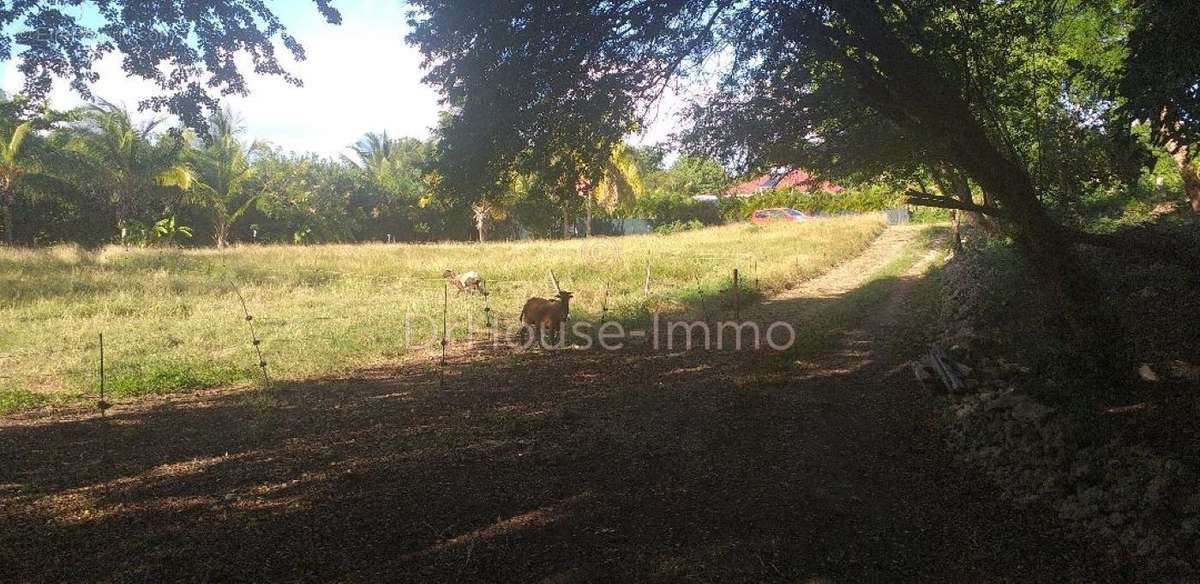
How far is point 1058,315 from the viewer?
319 inches

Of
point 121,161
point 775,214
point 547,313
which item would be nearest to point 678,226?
point 775,214

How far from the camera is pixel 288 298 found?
1572 centimetres

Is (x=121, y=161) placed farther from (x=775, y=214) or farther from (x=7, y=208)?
(x=775, y=214)

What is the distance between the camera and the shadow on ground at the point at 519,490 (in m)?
4.07

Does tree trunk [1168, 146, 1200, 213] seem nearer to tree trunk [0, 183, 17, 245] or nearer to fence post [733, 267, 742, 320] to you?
fence post [733, 267, 742, 320]

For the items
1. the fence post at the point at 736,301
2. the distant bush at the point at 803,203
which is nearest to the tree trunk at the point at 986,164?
the fence post at the point at 736,301

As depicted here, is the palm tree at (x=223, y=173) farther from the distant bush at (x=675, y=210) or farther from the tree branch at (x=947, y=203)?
the tree branch at (x=947, y=203)

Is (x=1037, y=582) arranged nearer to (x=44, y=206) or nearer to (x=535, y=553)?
(x=535, y=553)

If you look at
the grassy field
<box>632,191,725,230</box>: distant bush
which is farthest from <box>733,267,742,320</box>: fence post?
<box>632,191,725,230</box>: distant bush

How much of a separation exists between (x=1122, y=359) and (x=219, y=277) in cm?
1882

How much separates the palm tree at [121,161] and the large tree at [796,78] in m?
28.7

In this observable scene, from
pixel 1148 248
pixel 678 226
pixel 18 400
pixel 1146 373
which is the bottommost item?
pixel 18 400

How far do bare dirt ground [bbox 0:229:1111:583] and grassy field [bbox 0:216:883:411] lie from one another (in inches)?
64.3

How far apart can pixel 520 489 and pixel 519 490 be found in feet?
0.07
